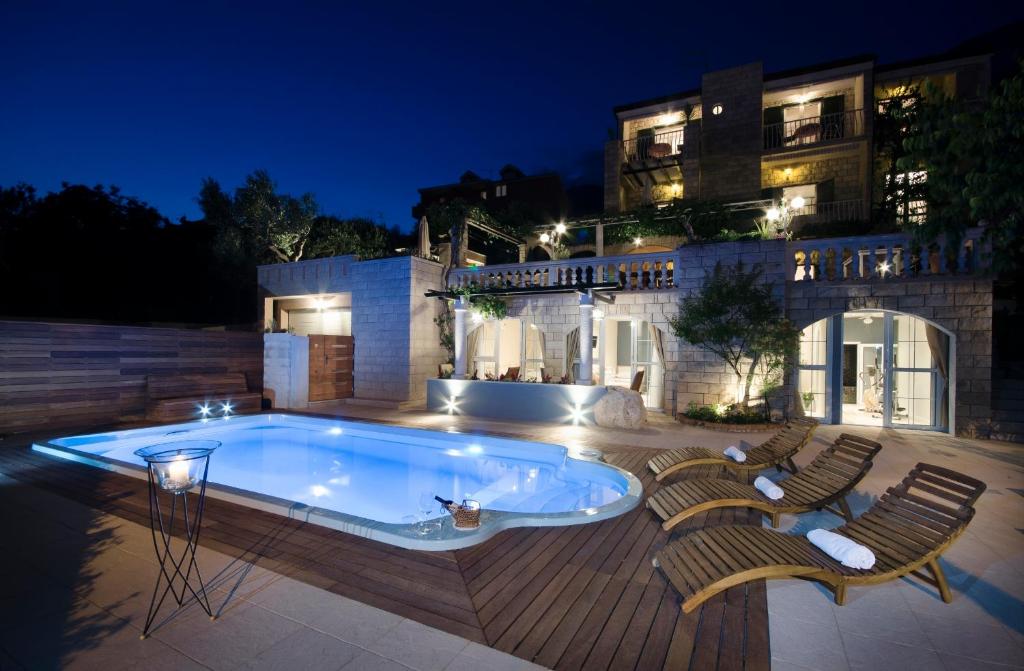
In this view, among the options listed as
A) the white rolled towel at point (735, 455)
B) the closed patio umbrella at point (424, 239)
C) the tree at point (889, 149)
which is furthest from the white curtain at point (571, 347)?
the tree at point (889, 149)

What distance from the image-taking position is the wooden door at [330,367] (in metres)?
12.5

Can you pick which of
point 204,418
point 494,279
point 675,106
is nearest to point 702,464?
point 494,279

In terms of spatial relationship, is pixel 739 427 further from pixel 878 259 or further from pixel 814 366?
pixel 878 259

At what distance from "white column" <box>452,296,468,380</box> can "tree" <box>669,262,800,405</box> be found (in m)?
5.31

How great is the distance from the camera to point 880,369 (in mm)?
10969

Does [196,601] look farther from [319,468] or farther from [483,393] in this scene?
[483,393]

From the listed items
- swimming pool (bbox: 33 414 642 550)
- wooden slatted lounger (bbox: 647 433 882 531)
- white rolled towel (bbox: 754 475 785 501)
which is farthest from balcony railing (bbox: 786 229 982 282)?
swimming pool (bbox: 33 414 642 550)

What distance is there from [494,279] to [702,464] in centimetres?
838

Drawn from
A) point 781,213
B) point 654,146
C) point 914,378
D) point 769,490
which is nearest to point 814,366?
point 914,378

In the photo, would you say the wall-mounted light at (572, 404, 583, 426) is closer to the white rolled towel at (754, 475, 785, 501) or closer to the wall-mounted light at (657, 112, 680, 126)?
the white rolled towel at (754, 475, 785, 501)

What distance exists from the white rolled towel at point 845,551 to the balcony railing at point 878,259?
828 cm

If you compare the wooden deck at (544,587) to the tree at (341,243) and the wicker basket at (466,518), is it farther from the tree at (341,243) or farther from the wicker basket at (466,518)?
the tree at (341,243)

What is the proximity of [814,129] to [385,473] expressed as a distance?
59.3ft

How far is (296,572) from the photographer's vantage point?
3396mm
